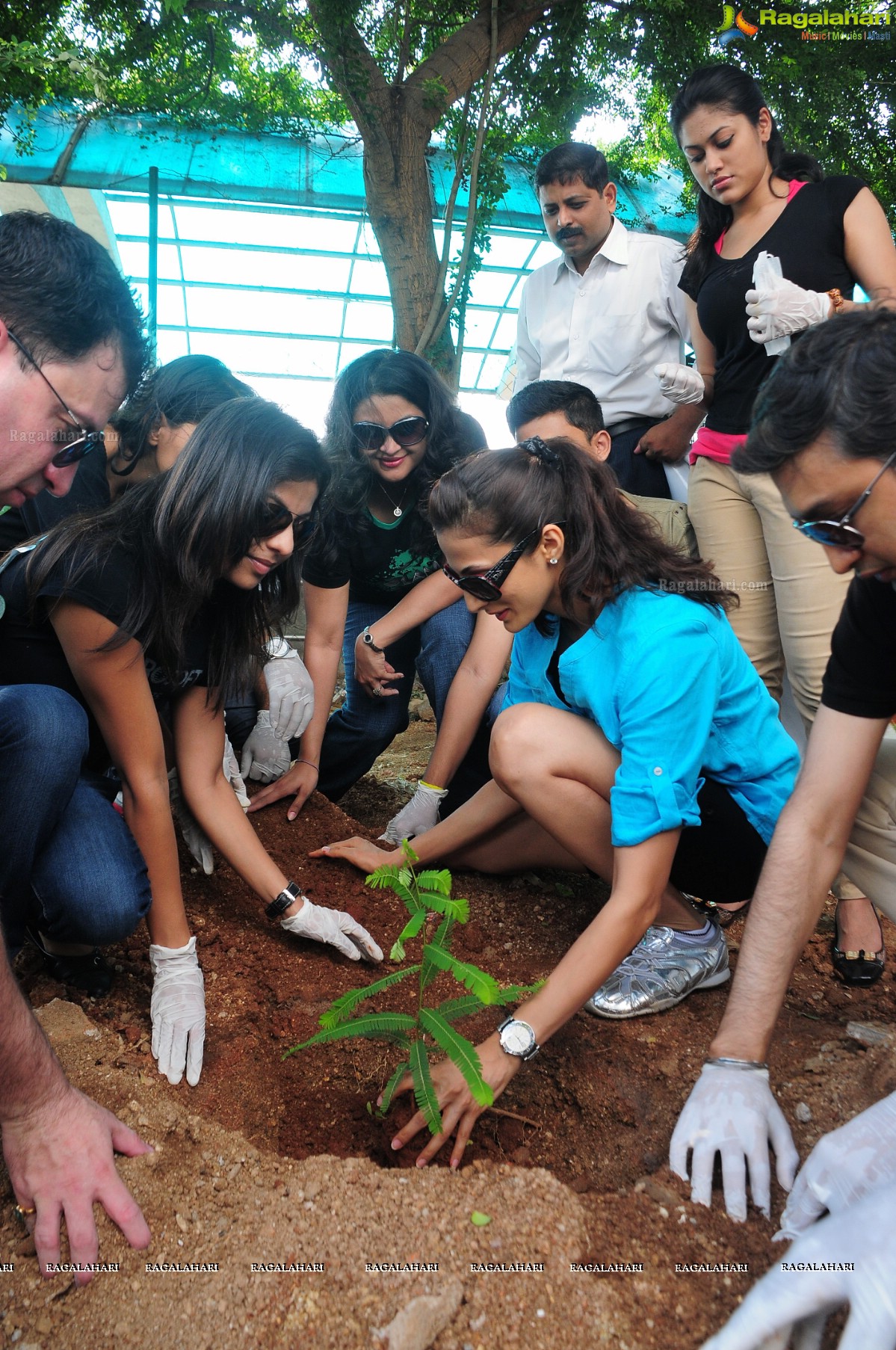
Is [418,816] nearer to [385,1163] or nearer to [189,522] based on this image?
[385,1163]

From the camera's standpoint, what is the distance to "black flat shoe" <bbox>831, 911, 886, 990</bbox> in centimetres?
246

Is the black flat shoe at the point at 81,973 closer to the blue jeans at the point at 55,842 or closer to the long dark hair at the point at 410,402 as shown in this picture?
the blue jeans at the point at 55,842

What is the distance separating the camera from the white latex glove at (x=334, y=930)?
2334 millimetres

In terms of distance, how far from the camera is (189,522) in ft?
6.51

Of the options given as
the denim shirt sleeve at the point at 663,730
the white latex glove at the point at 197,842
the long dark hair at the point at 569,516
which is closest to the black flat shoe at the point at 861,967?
the denim shirt sleeve at the point at 663,730

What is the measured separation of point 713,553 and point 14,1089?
2.30m

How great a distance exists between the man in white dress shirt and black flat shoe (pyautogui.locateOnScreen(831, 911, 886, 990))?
1650mm

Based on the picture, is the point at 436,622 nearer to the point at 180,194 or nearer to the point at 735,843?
the point at 735,843

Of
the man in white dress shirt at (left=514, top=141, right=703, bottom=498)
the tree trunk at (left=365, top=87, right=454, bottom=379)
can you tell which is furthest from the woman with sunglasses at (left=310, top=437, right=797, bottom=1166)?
the tree trunk at (left=365, top=87, right=454, bottom=379)

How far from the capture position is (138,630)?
2.02 meters

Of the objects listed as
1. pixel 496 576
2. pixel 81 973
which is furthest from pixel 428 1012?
pixel 81 973

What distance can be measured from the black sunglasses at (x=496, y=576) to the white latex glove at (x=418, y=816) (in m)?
1.18

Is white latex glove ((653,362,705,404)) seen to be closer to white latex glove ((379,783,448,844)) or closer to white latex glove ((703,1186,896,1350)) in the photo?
white latex glove ((379,783,448,844))

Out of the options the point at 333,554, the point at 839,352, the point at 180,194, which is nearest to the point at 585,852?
the point at 839,352
